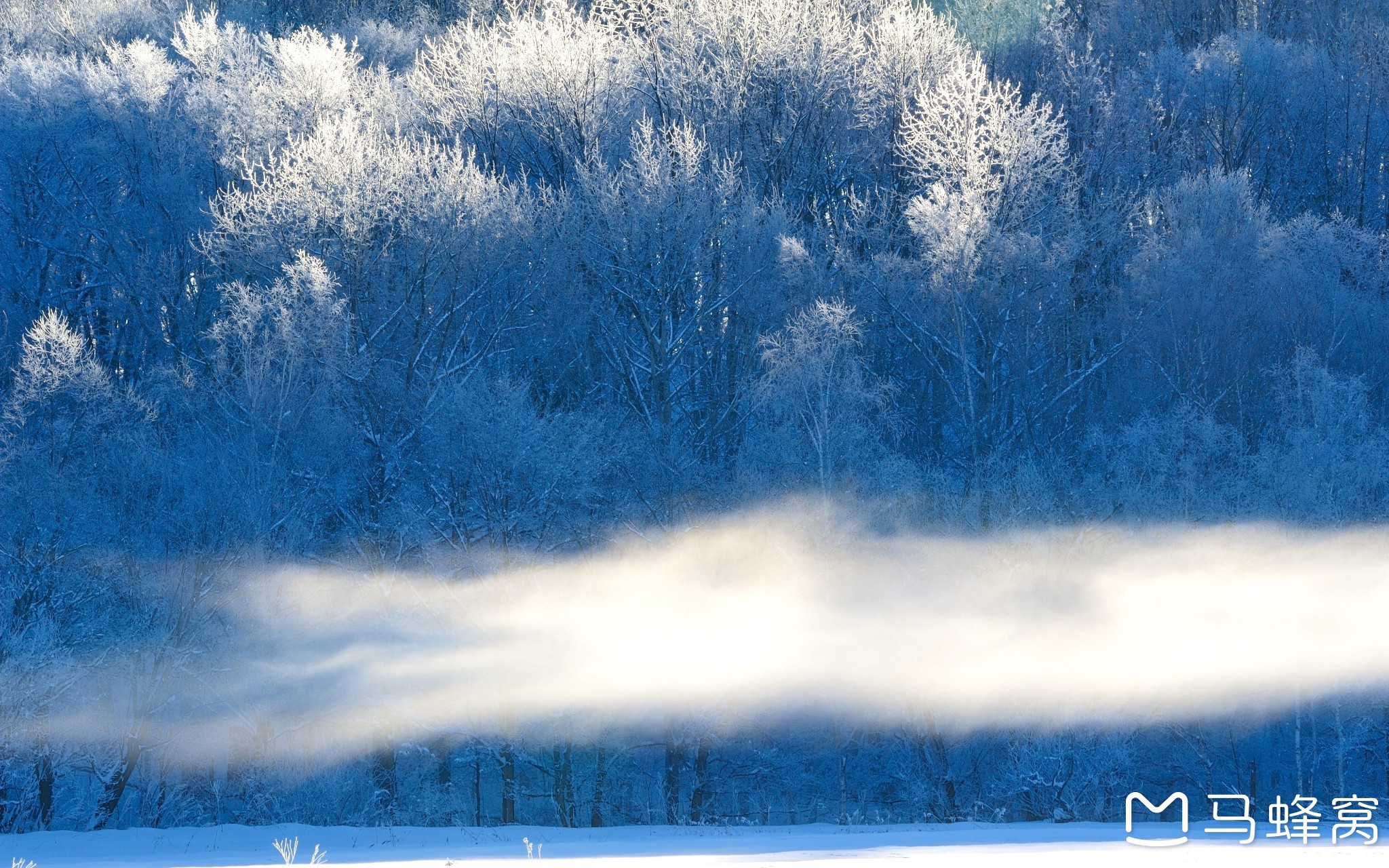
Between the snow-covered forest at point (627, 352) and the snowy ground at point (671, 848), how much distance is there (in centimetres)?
492

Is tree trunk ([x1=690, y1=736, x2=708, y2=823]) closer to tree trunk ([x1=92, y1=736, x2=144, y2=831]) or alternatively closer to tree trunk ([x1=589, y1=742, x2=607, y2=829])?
tree trunk ([x1=589, y1=742, x2=607, y2=829])

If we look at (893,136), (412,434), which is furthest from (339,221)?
(893,136)

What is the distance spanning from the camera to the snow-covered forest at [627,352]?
26.4m

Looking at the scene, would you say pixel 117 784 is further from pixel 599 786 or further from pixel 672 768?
pixel 672 768

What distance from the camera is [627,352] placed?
32781 mm

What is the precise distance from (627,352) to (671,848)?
18292 millimetres

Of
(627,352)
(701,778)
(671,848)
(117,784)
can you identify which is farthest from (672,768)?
(671,848)

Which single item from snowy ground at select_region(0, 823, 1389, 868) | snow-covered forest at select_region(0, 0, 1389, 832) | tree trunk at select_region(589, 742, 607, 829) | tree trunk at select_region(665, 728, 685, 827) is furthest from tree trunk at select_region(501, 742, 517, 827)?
snowy ground at select_region(0, 823, 1389, 868)

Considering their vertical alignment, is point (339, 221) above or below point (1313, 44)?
below

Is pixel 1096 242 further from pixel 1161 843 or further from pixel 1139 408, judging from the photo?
pixel 1161 843

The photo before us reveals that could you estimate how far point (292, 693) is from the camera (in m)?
26.9

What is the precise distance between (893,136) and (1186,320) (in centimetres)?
1023

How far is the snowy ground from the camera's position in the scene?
12625 millimetres

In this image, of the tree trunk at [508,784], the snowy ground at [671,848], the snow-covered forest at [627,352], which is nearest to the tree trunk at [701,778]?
the snow-covered forest at [627,352]
